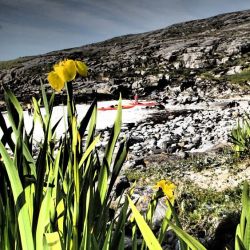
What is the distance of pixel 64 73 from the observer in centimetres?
225

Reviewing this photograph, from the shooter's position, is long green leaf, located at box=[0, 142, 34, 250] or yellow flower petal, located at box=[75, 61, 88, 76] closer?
long green leaf, located at box=[0, 142, 34, 250]

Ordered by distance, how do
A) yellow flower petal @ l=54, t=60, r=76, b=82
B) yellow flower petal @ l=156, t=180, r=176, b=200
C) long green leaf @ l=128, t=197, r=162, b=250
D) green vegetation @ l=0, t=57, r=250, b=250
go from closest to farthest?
long green leaf @ l=128, t=197, r=162, b=250
green vegetation @ l=0, t=57, r=250, b=250
yellow flower petal @ l=54, t=60, r=76, b=82
yellow flower petal @ l=156, t=180, r=176, b=200

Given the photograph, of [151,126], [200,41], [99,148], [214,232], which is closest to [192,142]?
[99,148]

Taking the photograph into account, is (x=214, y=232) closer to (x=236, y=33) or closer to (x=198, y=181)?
(x=198, y=181)

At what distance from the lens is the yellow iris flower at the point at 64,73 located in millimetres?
2246

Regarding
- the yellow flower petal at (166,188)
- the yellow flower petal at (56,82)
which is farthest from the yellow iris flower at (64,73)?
the yellow flower petal at (166,188)

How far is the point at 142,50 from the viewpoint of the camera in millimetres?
89438

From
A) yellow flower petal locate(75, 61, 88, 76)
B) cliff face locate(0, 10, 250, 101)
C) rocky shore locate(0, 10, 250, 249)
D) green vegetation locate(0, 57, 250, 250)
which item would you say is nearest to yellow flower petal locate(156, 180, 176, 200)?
green vegetation locate(0, 57, 250, 250)

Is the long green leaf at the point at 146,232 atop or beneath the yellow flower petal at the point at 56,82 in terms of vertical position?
beneath

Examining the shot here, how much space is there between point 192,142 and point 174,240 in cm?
1217

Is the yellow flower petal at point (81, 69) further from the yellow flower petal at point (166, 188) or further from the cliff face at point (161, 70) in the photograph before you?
the cliff face at point (161, 70)

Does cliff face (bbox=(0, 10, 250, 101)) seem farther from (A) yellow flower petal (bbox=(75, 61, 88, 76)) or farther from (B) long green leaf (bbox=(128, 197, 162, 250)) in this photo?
(B) long green leaf (bbox=(128, 197, 162, 250))

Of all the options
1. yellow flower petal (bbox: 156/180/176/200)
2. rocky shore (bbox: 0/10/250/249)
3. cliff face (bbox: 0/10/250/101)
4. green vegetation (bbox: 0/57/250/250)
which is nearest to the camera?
green vegetation (bbox: 0/57/250/250)

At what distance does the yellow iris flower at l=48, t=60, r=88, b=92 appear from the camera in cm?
225
